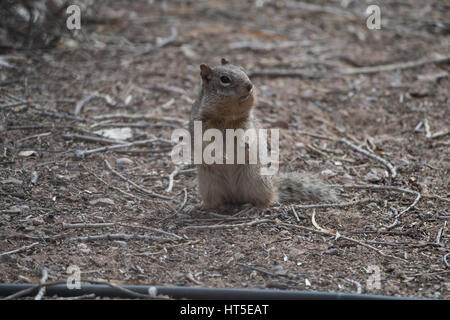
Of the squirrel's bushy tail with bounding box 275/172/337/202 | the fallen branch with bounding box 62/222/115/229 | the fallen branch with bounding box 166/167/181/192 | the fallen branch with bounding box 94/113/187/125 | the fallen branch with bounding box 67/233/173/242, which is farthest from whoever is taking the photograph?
Answer: the fallen branch with bounding box 94/113/187/125

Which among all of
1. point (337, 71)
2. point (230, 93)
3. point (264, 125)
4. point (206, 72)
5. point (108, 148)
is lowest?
point (108, 148)

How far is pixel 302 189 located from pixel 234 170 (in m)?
0.52

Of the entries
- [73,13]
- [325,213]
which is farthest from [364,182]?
[73,13]

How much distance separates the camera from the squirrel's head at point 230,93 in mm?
3842

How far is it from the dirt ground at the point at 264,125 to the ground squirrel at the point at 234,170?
12cm

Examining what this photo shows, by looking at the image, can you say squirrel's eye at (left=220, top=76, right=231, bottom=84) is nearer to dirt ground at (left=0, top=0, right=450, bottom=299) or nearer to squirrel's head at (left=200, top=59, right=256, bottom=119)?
squirrel's head at (left=200, top=59, right=256, bottom=119)

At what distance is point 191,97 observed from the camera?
5.95 metres

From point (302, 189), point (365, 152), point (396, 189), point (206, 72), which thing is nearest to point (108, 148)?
point (206, 72)

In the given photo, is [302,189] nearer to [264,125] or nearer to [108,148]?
[264,125]

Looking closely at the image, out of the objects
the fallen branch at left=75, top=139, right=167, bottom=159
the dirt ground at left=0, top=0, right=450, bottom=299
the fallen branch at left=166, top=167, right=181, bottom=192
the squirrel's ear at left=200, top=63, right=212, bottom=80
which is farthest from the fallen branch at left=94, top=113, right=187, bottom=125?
the squirrel's ear at left=200, top=63, right=212, bottom=80

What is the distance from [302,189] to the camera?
4.24 m

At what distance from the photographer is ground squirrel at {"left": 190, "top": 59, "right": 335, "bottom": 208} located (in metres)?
3.88

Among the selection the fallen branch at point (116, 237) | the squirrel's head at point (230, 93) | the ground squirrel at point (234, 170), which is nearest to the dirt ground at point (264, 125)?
the fallen branch at point (116, 237)
